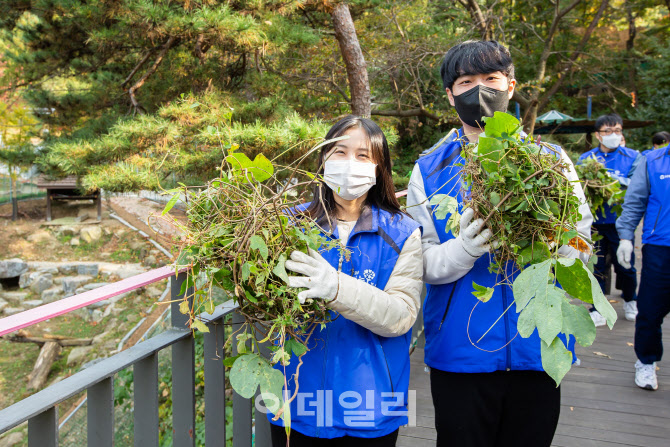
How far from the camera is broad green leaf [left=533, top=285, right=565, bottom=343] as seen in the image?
109 cm

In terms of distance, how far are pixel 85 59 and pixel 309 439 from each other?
6.80m

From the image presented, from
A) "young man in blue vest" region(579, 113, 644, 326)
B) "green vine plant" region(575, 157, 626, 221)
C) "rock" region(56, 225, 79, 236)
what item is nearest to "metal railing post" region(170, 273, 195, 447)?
"green vine plant" region(575, 157, 626, 221)

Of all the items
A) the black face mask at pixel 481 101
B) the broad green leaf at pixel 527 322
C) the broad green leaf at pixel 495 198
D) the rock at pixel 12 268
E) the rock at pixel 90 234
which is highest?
the black face mask at pixel 481 101

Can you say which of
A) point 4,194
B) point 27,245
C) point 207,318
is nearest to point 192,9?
point 207,318

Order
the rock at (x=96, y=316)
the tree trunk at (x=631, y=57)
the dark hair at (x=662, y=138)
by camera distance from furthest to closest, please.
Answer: the tree trunk at (x=631, y=57)
the rock at (x=96, y=316)
the dark hair at (x=662, y=138)

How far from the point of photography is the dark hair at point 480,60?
1682mm

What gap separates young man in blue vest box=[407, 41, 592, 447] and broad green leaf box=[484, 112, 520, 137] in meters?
0.22

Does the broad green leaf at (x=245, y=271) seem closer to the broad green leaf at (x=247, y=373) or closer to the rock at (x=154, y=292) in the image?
the broad green leaf at (x=247, y=373)

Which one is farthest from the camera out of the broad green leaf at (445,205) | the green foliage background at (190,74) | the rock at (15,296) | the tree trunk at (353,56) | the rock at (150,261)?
the rock at (150,261)

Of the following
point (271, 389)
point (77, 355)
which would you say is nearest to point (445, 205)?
point (271, 389)

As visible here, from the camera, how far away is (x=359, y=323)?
1.43m

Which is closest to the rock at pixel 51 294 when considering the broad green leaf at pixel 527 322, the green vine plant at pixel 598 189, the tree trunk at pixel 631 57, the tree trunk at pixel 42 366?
the tree trunk at pixel 42 366

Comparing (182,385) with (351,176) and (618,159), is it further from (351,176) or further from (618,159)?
(618,159)

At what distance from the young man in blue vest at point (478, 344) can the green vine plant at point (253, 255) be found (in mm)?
472
